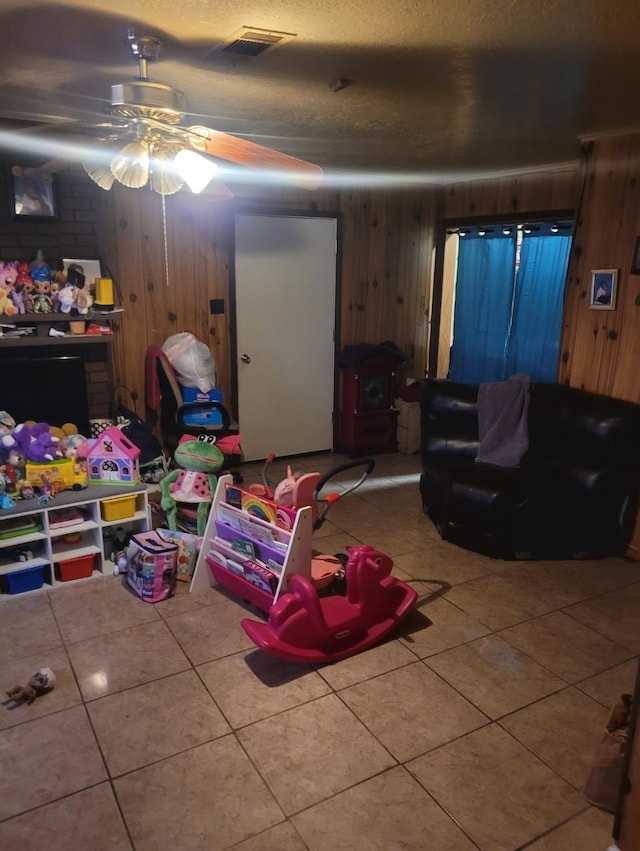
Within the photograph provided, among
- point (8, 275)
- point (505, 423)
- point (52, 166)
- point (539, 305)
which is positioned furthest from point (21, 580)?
point (539, 305)

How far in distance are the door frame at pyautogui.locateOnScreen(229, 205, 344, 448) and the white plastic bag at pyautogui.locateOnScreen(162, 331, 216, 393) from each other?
0.42 meters

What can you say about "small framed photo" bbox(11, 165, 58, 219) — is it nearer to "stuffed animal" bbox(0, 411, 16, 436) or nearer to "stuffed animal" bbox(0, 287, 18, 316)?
"stuffed animal" bbox(0, 287, 18, 316)

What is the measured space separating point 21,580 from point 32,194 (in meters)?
2.34

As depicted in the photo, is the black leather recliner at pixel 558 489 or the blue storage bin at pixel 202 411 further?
the blue storage bin at pixel 202 411

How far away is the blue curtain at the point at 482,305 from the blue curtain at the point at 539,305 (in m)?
0.12

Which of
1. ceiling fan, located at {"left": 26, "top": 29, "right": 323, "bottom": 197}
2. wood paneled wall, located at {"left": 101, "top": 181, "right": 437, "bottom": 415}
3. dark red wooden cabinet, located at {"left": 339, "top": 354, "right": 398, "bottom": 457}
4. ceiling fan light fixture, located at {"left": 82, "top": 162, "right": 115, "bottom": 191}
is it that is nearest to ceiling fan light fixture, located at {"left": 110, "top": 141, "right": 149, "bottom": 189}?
ceiling fan, located at {"left": 26, "top": 29, "right": 323, "bottom": 197}

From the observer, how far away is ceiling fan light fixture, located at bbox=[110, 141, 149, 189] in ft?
7.84

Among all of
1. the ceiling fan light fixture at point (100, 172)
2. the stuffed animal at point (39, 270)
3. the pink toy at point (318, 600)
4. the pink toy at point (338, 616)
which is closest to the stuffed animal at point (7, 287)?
the stuffed animal at point (39, 270)

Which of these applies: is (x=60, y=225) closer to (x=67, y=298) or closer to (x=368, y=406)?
(x=67, y=298)

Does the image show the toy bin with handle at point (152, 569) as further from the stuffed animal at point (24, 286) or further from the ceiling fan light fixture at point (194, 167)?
the ceiling fan light fixture at point (194, 167)

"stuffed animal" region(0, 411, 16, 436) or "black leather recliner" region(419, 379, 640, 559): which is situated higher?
"stuffed animal" region(0, 411, 16, 436)

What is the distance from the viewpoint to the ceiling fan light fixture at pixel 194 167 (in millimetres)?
2457

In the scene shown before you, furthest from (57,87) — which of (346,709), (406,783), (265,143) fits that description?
(406,783)

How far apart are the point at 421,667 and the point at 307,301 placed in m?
3.48
